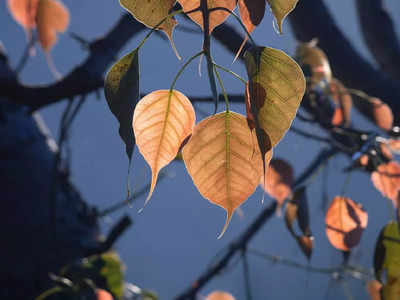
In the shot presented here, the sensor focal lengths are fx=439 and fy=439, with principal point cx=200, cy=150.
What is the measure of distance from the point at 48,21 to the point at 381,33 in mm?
604

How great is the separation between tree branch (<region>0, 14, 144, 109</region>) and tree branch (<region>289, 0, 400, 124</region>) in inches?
10.8

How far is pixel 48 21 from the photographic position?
545 millimetres

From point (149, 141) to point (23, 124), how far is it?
1.62 ft

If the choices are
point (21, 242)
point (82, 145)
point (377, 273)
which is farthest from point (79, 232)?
point (82, 145)

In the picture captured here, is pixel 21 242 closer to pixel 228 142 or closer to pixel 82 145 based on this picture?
pixel 228 142

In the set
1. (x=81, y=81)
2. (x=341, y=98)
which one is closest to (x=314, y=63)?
(x=341, y=98)

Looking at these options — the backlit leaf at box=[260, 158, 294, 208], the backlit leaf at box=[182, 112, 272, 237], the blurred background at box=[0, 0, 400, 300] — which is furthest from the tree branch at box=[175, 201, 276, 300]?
the blurred background at box=[0, 0, 400, 300]

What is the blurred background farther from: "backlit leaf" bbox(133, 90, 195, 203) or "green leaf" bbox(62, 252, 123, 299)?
"backlit leaf" bbox(133, 90, 195, 203)

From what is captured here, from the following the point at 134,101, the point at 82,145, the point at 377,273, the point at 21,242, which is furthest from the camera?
the point at 82,145

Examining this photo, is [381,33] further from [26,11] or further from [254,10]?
[254,10]

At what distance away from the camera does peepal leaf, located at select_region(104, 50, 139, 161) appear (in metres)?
0.17

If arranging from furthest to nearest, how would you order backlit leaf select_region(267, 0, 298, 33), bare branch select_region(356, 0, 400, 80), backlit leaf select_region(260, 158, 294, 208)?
bare branch select_region(356, 0, 400, 80) < backlit leaf select_region(260, 158, 294, 208) < backlit leaf select_region(267, 0, 298, 33)

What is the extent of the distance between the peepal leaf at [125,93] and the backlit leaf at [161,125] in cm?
2

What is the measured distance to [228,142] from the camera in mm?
194
